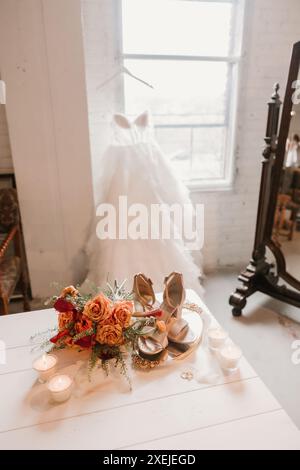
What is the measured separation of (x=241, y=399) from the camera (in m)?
0.96

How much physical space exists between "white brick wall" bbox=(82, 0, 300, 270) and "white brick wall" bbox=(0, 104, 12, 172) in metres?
0.54

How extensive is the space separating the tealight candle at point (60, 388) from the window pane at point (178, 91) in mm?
1893

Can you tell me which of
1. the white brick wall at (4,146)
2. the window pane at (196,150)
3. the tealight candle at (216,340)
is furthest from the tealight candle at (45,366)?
the window pane at (196,150)

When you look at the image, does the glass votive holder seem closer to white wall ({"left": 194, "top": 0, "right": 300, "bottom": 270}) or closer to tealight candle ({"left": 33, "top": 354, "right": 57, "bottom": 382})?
tealight candle ({"left": 33, "top": 354, "right": 57, "bottom": 382})

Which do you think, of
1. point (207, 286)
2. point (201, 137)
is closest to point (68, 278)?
point (207, 286)

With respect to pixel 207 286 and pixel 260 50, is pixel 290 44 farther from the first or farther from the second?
pixel 207 286

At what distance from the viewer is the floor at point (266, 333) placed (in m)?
1.57

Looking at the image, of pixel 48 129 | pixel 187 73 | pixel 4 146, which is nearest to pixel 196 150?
pixel 187 73

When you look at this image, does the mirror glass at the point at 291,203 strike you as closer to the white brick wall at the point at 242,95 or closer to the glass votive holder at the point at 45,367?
the white brick wall at the point at 242,95

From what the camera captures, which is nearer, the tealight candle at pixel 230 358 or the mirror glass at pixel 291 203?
the tealight candle at pixel 230 358

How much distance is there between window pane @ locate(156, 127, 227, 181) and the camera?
2.47 meters

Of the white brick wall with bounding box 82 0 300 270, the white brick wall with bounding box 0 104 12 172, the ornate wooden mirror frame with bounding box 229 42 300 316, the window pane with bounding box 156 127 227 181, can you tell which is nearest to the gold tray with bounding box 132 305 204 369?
the ornate wooden mirror frame with bounding box 229 42 300 316

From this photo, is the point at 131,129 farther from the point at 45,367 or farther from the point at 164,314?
the point at 45,367
